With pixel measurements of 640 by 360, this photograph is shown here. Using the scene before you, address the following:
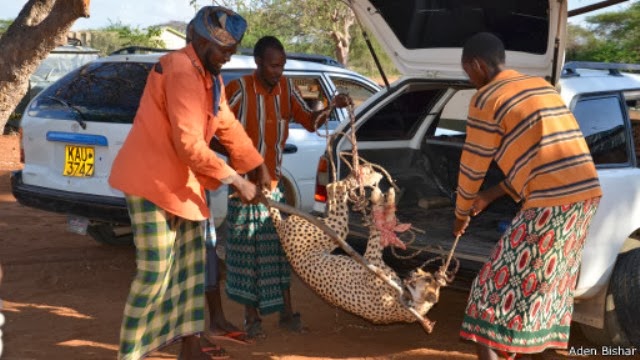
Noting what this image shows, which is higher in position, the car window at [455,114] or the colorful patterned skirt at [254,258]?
the car window at [455,114]

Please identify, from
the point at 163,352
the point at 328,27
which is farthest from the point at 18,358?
the point at 328,27

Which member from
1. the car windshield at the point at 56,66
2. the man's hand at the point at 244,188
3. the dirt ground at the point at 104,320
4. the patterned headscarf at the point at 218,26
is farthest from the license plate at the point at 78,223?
the car windshield at the point at 56,66

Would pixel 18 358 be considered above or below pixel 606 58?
below

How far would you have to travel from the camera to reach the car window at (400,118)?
19.0ft

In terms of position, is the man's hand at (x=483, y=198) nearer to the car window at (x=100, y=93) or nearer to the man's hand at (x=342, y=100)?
the man's hand at (x=342, y=100)

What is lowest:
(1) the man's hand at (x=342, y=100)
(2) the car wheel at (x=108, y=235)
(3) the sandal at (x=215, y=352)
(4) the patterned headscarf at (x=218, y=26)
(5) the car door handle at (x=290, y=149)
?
(3) the sandal at (x=215, y=352)

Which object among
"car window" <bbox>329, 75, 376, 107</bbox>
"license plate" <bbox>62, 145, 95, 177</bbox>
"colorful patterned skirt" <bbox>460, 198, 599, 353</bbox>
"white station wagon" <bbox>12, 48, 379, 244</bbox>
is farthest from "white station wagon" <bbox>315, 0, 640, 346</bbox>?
"license plate" <bbox>62, 145, 95, 177</bbox>

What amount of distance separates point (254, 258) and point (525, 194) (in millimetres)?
1939

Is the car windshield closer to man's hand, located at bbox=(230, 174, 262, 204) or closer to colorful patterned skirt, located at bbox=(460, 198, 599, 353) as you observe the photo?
man's hand, located at bbox=(230, 174, 262, 204)

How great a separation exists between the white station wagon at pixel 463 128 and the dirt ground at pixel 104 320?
584mm

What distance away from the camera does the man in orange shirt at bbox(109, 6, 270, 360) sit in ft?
12.6

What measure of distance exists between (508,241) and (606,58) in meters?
21.5

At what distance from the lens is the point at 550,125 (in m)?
3.62

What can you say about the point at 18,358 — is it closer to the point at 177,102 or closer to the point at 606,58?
the point at 177,102
